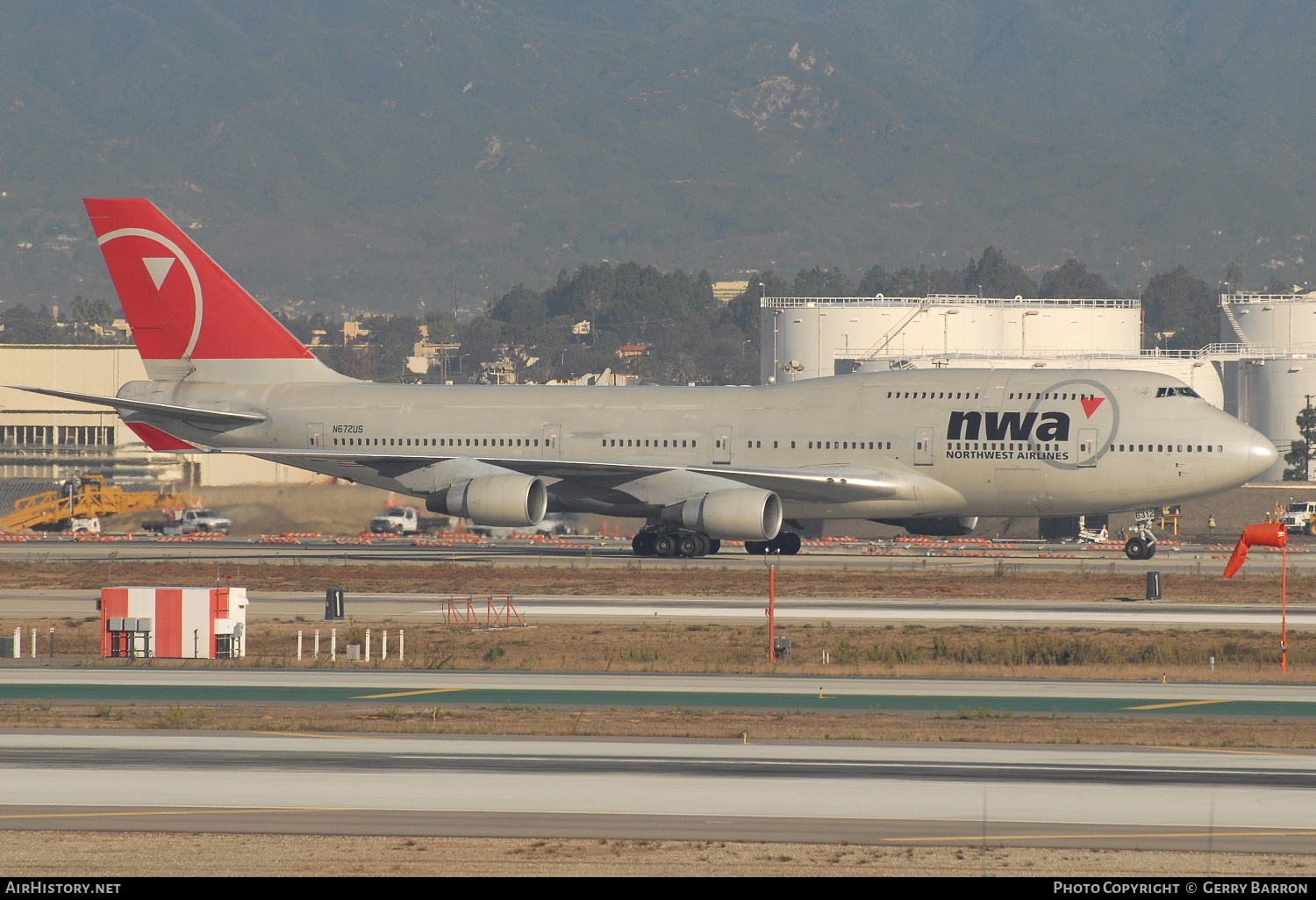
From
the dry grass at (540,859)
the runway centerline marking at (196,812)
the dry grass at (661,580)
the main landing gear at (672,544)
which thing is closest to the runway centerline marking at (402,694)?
the runway centerline marking at (196,812)

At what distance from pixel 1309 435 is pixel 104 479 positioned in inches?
2583

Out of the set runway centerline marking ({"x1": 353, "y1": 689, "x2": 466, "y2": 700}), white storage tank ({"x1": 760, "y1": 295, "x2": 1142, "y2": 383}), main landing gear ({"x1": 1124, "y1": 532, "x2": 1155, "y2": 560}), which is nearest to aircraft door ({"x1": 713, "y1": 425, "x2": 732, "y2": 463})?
main landing gear ({"x1": 1124, "y1": 532, "x2": 1155, "y2": 560})

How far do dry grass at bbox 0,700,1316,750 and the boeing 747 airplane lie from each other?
21.6 meters

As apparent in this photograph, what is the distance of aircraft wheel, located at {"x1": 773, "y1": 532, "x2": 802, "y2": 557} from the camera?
49.9 m

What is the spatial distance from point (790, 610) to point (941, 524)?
1313 cm

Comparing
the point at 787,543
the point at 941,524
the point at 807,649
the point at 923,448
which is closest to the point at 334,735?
the point at 807,649

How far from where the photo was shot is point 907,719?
2297cm

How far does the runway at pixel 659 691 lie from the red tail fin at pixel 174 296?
25.0m

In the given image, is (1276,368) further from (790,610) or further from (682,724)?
(682,724)

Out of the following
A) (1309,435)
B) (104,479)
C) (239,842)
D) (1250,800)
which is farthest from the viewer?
(1309,435)

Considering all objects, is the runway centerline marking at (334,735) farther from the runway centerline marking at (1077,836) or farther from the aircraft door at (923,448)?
the aircraft door at (923,448)

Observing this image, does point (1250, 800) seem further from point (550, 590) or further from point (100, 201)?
point (100, 201)

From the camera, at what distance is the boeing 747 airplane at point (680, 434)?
147 feet
